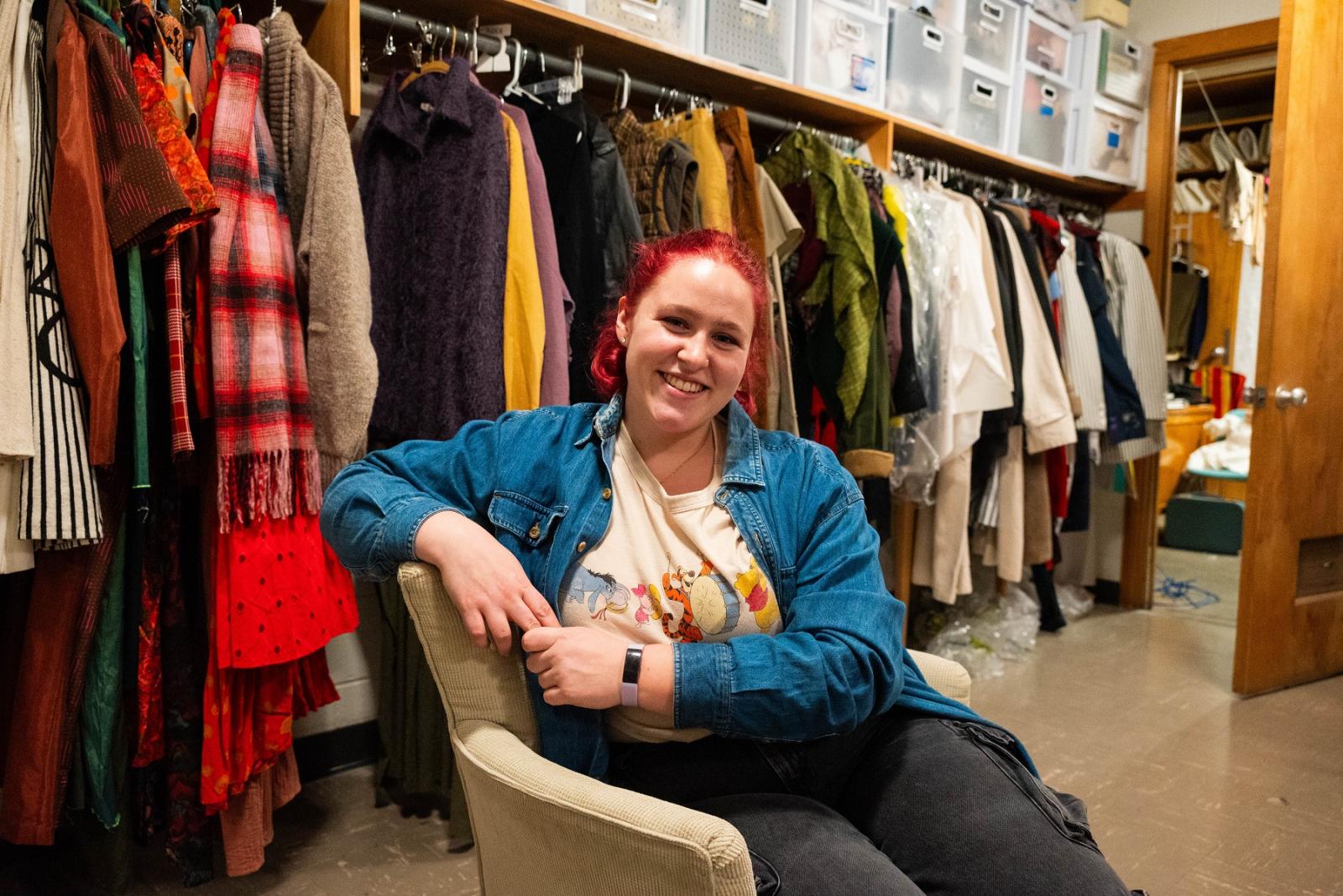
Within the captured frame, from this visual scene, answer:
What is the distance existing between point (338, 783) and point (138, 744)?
61 centimetres

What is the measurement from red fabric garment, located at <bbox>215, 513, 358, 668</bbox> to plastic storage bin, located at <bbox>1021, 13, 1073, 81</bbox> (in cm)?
272

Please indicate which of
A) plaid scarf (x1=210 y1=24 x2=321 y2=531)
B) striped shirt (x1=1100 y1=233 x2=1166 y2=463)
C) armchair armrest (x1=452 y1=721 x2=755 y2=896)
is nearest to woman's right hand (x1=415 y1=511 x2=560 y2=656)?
armchair armrest (x1=452 y1=721 x2=755 y2=896)

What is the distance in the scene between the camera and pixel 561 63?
2123 mm

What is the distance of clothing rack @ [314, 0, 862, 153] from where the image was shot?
1.88 meters

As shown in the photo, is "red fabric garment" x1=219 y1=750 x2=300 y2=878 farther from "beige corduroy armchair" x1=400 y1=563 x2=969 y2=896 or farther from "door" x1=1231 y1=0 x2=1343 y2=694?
"door" x1=1231 y1=0 x2=1343 y2=694

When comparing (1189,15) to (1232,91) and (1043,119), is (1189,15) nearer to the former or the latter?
(1043,119)

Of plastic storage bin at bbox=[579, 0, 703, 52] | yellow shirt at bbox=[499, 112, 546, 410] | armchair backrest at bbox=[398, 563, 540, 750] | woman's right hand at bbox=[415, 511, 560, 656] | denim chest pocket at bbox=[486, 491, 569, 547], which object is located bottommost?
armchair backrest at bbox=[398, 563, 540, 750]

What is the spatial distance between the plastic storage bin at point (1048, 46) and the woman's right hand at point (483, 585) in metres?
2.82

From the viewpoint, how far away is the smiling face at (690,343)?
3.77ft

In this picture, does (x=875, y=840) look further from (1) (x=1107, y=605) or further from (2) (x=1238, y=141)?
(2) (x=1238, y=141)

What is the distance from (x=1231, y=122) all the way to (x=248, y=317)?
5.42 meters

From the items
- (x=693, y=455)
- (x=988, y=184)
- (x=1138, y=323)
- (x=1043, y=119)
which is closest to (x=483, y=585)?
(x=693, y=455)

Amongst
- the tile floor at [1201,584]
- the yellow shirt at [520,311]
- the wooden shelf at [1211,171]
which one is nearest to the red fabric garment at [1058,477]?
the tile floor at [1201,584]

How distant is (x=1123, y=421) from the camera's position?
3.32m
